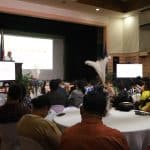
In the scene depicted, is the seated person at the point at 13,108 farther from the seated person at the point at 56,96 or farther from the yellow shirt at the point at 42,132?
the seated person at the point at 56,96

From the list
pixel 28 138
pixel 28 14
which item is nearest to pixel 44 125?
pixel 28 138

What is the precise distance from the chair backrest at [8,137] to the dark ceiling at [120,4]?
696cm

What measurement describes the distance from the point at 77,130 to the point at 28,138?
0.63 metres

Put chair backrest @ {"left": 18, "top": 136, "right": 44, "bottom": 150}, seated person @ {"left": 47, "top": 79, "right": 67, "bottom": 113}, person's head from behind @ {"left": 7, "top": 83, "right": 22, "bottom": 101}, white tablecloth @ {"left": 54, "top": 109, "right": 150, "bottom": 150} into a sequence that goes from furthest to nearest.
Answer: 1. seated person @ {"left": 47, "top": 79, "right": 67, "bottom": 113}
2. person's head from behind @ {"left": 7, "top": 83, "right": 22, "bottom": 101}
3. white tablecloth @ {"left": 54, "top": 109, "right": 150, "bottom": 150}
4. chair backrest @ {"left": 18, "top": 136, "right": 44, "bottom": 150}

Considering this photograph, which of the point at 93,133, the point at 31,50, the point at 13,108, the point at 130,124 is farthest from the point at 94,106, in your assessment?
the point at 31,50

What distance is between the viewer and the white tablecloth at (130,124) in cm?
241

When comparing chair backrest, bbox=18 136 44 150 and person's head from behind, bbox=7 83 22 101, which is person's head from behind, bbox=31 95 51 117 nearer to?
person's head from behind, bbox=7 83 22 101

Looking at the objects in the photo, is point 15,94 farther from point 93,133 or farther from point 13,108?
point 93,133

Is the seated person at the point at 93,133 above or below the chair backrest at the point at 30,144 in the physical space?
above

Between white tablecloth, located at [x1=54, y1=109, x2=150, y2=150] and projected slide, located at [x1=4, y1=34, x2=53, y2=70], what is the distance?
648cm

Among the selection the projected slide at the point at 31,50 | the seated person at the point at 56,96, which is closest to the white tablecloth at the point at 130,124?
the seated person at the point at 56,96

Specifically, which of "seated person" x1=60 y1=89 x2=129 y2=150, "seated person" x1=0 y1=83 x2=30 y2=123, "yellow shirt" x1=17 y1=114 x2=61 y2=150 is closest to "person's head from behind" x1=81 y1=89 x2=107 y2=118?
"seated person" x1=60 y1=89 x2=129 y2=150

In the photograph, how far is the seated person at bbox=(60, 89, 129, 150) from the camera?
160cm

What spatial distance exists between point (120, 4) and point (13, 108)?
26.1ft
